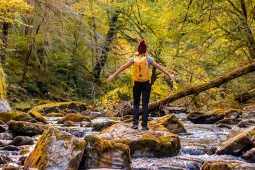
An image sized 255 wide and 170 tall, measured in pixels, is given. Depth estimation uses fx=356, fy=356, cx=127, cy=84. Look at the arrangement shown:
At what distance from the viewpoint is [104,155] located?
525 centimetres

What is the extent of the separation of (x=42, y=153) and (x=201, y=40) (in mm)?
10020

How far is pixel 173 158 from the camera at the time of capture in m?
6.22

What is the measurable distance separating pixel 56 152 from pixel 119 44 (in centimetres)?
1469

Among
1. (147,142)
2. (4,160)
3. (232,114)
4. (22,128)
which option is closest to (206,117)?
(232,114)

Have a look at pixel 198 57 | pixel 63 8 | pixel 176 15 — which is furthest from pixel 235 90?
pixel 63 8

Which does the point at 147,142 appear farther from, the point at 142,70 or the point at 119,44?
the point at 119,44

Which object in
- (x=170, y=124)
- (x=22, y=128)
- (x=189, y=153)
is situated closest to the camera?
(x=189, y=153)

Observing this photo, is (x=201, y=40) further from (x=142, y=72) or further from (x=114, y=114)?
(x=142, y=72)

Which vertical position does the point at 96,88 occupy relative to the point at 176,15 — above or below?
below

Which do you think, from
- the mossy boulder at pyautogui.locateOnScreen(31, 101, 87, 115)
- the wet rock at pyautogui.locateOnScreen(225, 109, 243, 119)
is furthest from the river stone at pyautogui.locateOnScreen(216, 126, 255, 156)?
the mossy boulder at pyautogui.locateOnScreen(31, 101, 87, 115)

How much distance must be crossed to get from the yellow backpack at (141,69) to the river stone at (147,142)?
102 cm

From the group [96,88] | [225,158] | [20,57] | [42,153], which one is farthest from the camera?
[96,88]

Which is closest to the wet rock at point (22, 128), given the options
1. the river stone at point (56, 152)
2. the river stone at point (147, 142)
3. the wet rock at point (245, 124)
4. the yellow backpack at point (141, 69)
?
the river stone at point (147, 142)

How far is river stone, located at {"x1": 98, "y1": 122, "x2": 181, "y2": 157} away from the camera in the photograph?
6191mm
